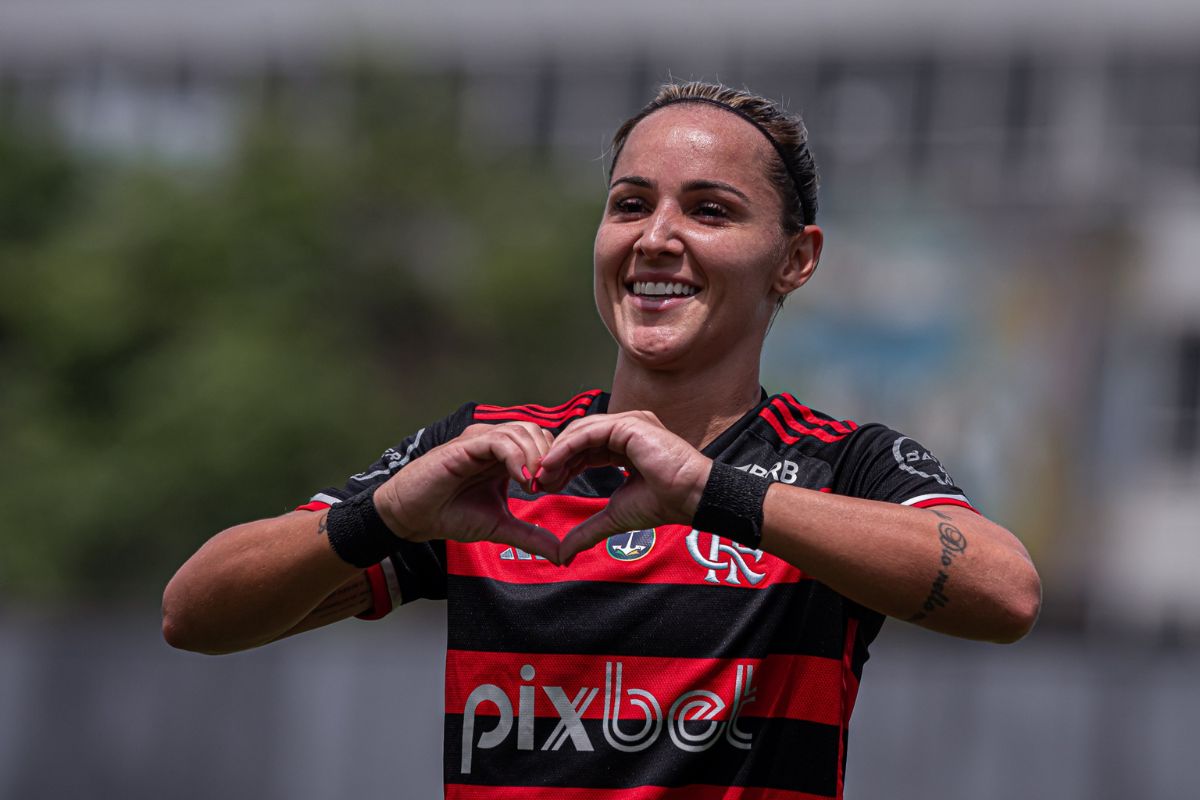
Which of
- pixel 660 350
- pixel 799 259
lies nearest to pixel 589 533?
pixel 660 350

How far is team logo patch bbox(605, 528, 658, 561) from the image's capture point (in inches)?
137

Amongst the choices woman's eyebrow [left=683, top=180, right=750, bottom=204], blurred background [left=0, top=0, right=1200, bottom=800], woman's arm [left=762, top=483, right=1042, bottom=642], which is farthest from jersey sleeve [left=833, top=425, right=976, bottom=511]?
blurred background [left=0, top=0, right=1200, bottom=800]

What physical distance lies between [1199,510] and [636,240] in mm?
29931

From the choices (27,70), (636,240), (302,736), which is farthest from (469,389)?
(636,240)

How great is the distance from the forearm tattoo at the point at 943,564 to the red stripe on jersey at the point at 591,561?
0.39m

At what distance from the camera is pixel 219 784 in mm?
12078

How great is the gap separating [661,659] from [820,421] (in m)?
0.67

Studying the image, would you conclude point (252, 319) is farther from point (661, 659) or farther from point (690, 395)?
point (661, 659)

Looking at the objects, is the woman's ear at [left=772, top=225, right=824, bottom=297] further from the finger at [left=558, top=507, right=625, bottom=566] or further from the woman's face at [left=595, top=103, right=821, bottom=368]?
the finger at [left=558, top=507, right=625, bottom=566]

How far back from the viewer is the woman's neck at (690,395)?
3674mm

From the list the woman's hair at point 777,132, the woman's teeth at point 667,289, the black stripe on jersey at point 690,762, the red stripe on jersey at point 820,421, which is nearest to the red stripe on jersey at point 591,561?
the black stripe on jersey at point 690,762

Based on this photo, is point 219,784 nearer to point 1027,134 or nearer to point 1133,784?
point 1133,784

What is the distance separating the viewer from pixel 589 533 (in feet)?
10.2

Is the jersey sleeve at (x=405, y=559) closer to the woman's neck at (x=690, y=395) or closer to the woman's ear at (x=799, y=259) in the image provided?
the woman's neck at (x=690, y=395)
